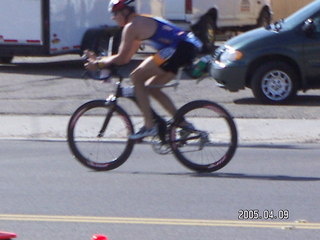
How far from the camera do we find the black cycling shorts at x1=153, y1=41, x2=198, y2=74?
8.83 metres

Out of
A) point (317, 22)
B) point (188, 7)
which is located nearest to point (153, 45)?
point (317, 22)

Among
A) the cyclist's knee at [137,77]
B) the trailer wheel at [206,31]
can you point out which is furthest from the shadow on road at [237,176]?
the trailer wheel at [206,31]

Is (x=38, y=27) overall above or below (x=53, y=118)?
above

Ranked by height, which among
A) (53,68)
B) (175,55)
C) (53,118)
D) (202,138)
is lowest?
(53,118)

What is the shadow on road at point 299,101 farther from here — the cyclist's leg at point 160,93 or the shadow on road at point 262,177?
the cyclist's leg at point 160,93

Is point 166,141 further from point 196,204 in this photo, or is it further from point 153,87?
point 196,204

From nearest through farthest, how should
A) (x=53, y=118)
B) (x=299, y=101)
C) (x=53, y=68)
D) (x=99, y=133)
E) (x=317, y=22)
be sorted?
(x=99, y=133) < (x=53, y=118) < (x=317, y=22) < (x=299, y=101) < (x=53, y=68)

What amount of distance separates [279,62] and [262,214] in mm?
7315

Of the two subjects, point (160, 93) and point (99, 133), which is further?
point (99, 133)

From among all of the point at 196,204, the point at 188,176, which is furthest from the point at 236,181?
the point at 196,204

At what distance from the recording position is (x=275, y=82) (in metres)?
14.3

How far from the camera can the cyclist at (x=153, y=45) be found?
8812 mm

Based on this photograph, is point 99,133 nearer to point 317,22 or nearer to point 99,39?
point 317,22

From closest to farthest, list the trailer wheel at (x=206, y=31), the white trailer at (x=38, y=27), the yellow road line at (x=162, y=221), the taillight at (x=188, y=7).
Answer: the yellow road line at (x=162, y=221), the white trailer at (x=38, y=27), the taillight at (x=188, y=7), the trailer wheel at (x=206, y=31)
